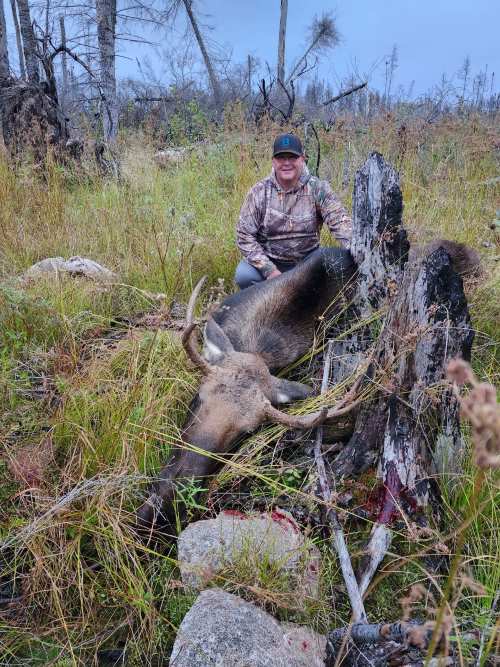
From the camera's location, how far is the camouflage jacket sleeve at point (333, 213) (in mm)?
4715

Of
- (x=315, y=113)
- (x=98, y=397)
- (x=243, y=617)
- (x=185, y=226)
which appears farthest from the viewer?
(x=315, y=113)

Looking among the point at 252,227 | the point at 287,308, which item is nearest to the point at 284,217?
the point at 252,227

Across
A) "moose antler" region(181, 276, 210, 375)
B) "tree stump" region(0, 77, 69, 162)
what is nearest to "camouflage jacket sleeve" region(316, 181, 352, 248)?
"moose antler" region(181, 276, 210, 375)

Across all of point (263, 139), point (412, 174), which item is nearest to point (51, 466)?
point (412, 174)

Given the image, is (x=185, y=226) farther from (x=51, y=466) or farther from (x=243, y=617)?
(x=243, y=617)

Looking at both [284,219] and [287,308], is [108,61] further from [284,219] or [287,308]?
[287,308]

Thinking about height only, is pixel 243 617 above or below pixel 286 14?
below

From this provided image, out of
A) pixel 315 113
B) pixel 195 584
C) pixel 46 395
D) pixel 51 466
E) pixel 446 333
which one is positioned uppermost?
pixel 315 113

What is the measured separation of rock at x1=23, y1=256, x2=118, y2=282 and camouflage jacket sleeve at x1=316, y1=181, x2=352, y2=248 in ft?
6.66

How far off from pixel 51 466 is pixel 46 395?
56cm

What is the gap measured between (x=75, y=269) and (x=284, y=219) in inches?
77.6

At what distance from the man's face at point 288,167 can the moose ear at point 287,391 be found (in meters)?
2.22

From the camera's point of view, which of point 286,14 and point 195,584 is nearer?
point 195,584

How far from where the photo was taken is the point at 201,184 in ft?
24.0
